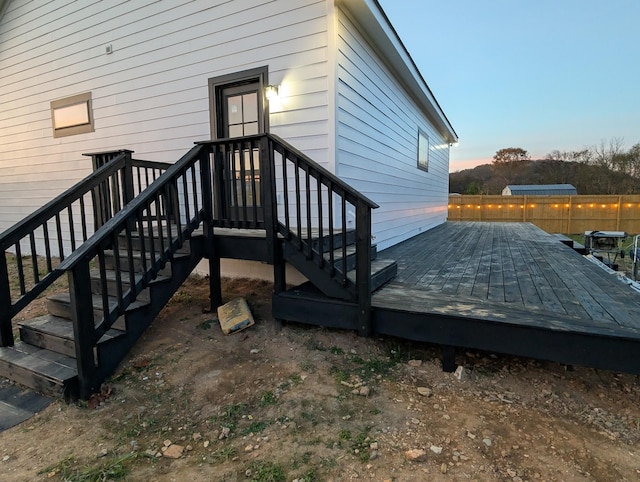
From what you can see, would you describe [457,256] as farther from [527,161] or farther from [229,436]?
[527,161]

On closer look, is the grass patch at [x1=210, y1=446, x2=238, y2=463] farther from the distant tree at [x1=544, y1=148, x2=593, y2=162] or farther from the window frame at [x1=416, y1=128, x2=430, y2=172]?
the distant tree at [x1=544, y1=148, x2=593, y2=162]

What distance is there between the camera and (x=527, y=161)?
102 ft

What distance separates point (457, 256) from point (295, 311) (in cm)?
307

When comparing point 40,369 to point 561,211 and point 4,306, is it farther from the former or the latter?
point 561,211

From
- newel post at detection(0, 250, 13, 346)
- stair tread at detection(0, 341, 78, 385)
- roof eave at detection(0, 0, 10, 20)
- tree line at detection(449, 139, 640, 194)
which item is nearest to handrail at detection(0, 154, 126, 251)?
newel post at detection(0, 250, 13, 346)

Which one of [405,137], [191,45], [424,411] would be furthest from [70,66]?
[424,411]

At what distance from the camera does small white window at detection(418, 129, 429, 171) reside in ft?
27.4

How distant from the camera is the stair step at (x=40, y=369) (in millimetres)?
2359

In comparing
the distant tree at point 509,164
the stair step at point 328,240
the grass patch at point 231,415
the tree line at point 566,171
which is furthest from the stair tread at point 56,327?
the distant tree at point 509,164

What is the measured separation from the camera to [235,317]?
10.7ft

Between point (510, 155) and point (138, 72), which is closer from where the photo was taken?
point (138, 72)

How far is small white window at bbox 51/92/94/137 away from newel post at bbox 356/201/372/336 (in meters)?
5.71

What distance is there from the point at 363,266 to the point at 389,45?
383cm

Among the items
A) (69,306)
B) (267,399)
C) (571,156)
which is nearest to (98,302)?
(69,306)
